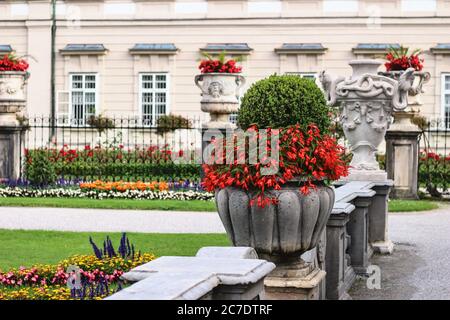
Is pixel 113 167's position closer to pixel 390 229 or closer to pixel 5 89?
pixel 5 89

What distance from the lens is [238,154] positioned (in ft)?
21.0

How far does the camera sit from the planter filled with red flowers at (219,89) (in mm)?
17109

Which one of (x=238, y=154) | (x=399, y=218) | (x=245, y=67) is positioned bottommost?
(x=399, y=218)

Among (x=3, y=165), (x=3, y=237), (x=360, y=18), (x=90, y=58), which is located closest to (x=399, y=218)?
(x=3, y=237)

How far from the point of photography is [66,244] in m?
10.4

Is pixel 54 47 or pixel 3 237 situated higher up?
pixel 54 47

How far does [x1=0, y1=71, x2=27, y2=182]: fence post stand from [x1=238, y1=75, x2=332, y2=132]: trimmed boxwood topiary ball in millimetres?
11523

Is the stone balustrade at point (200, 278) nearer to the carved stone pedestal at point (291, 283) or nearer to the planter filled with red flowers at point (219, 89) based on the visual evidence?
the carved stone pedestal at point (291, 283)

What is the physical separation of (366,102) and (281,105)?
12.7 ft

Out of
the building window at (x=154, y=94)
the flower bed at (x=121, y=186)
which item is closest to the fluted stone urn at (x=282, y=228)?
the flower bed at (x=121, y=186)

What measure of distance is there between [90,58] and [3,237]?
17719 millimetres

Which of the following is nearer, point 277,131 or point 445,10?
point 277,131
